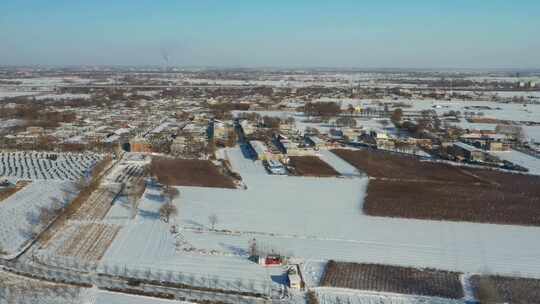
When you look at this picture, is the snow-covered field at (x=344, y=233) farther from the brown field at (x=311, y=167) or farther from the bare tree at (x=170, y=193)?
the brown field at (x=311, y=167)

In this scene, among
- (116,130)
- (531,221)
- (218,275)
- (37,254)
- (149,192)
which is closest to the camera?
(218,275)

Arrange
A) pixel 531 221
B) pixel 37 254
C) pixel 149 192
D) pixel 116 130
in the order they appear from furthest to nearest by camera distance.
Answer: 1. pixel 116 130
2. pixel 149 192
3. pixel 531 221
4. pixel 37 254

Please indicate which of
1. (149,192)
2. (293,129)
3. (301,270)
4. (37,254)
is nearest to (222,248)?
(301,270)

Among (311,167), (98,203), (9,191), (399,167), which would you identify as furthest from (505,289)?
(9,191)

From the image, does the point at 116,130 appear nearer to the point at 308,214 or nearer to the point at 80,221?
the point at 80,221

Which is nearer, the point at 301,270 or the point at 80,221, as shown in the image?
the point at 301,270

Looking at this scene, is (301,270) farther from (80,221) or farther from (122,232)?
(80,221)

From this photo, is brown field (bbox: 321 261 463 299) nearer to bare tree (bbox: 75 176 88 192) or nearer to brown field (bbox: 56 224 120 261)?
brown field (bbox: 56 224 120 261)

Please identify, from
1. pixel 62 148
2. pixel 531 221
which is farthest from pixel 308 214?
pixel 62 148
